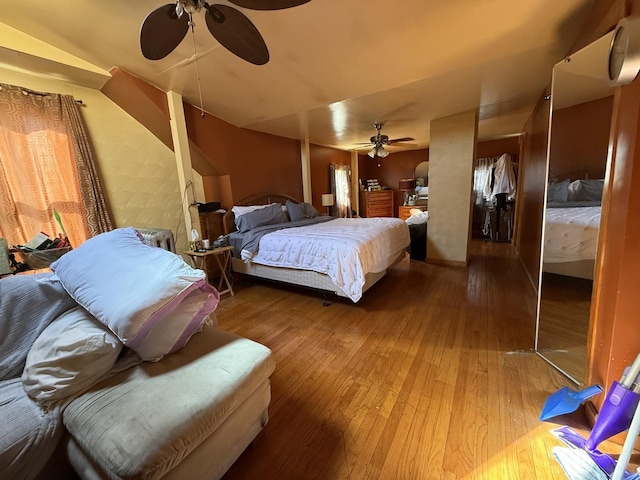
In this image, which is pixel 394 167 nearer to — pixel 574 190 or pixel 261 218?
pixel 261 218

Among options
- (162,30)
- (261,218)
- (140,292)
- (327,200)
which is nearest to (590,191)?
(140,292)

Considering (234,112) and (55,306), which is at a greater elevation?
(234,112)

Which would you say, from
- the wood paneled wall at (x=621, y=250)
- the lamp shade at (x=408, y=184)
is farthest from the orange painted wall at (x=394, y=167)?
the wood paneled wall at (x=621, y=250)

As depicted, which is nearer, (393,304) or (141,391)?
(141,391)

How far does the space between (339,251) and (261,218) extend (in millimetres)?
1577

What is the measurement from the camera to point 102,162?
9.48 ft

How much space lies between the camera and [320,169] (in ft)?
19.5

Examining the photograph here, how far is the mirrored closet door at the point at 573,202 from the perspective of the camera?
4.83 feet

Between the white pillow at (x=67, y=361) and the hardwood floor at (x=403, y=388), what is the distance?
2.52 ft

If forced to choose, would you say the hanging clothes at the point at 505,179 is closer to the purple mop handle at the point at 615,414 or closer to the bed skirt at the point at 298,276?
the bed skirt at the point at 298,276

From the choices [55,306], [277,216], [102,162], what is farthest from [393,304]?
[102,162]

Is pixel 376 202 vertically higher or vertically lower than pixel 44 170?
lower

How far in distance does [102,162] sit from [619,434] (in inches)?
181

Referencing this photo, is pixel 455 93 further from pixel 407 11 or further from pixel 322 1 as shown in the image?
pixel 322 1
